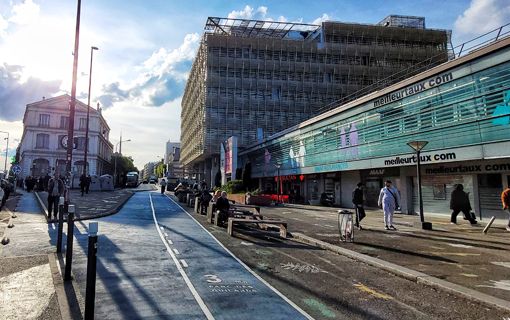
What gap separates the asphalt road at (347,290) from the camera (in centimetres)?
594

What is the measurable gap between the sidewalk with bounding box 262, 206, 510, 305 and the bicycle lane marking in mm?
3568

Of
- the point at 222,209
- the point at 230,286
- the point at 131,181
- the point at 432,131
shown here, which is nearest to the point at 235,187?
the point at 432,131

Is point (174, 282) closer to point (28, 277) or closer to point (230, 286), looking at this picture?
point (230, 286)

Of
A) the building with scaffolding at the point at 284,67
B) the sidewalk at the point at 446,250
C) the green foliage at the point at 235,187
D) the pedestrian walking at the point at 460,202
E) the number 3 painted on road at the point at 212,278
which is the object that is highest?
the building with scaffolding at the point at 284,67

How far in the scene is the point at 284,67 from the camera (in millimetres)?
61000

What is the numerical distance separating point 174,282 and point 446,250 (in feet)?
26.0

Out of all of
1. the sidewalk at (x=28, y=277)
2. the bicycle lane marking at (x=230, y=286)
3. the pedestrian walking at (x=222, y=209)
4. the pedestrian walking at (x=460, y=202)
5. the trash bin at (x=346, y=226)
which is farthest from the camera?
the pedestrian walking at (x=460, y=202)

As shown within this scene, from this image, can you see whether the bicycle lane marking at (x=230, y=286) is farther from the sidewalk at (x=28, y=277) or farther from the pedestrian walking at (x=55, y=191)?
the pedestrian walking at (x=55, y=191)

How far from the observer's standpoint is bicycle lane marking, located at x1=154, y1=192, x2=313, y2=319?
588cm

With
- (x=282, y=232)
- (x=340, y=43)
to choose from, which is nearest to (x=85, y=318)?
(x=282, y=232)

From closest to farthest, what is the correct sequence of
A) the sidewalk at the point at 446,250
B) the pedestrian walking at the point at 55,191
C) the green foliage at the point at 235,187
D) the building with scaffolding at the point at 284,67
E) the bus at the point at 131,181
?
the sidewalk at the point at 446,250 < the pedestrian walking at the point at 55,191 < the green foliage at the point at 235,187 < the building with scaffolding at the point at 284,67 < the bus at the point at 131,181

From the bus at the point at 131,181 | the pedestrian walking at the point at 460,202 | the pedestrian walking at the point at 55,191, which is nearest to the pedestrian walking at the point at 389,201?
the pedestrian walking at the point at 460,202

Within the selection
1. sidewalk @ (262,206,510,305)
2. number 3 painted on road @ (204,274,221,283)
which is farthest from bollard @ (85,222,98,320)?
sidewalk @ (262,206,510,305)

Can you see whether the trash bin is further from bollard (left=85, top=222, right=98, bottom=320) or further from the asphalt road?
bollard (left=85, top=222, right=98, bottom=320)
